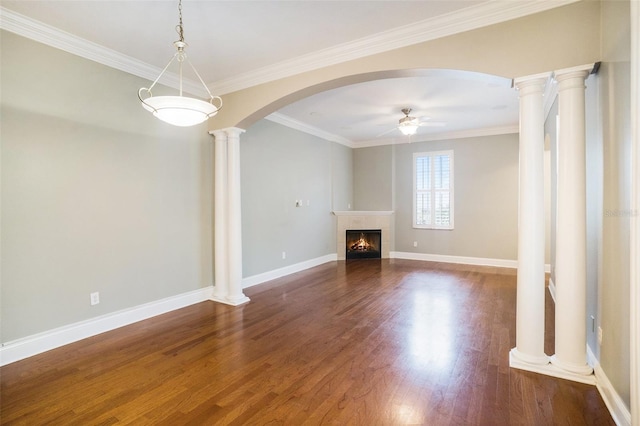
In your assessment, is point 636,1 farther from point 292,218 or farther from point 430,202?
point 430,202

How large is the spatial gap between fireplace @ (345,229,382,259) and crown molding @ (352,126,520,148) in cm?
221

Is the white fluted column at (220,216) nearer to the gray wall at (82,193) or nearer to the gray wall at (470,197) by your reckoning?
the gray wall at (82,193)

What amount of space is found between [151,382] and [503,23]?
3.94 meters

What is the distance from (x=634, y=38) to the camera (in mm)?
1546

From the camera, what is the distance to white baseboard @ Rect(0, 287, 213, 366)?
2.71 m

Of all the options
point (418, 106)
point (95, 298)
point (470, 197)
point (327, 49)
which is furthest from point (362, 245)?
point (95, 298)

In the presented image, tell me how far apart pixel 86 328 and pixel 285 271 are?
3.21 metres

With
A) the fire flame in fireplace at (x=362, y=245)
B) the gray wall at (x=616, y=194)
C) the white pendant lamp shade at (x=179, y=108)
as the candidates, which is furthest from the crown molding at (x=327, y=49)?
the fire flame in fireplace at (x=362, y=245)

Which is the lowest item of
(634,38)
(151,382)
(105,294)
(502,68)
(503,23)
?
(151,382)

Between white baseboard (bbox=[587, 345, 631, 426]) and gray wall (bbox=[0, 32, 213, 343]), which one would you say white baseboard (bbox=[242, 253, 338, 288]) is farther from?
white baseboard (bbox=[587, 345, 631, 426])

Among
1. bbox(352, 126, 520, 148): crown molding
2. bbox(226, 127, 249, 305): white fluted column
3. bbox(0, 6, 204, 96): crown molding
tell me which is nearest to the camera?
bbox(0, 6, 204, 96): crown molding

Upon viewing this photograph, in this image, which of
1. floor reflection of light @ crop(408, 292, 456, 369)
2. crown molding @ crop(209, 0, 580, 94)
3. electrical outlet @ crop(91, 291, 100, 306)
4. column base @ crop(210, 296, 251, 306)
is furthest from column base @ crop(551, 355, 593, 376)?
electrical outlet @ crop(91, 291, 100, 306)

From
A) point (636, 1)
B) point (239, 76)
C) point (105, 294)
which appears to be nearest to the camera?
point (636, 1)

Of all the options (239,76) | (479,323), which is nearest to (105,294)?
(239,76)
